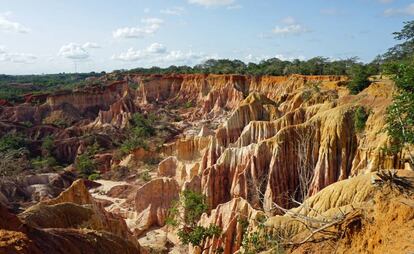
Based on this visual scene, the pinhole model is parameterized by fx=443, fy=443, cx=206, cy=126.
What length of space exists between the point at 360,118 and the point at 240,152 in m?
7.06

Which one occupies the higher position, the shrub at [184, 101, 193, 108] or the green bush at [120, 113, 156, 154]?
the shrub at [184, 101, 193, 108]

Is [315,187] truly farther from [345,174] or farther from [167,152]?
[167,152]

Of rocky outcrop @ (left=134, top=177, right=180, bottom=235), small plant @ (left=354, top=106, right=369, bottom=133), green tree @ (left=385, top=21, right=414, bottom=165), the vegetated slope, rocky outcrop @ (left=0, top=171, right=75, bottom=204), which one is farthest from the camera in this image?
rocky outcrop @ (left=134, top=177, right=180, bottom=235)

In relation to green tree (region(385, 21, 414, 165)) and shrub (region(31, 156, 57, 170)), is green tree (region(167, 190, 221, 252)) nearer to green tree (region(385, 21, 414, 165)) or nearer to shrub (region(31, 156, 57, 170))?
green tree (region(385, 21, 414, 165))

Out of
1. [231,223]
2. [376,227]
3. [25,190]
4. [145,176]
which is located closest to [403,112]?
[376,227]

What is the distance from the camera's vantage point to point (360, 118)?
76.3ft

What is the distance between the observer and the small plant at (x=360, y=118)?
2308cm

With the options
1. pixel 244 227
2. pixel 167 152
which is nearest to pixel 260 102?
pixel 167 152

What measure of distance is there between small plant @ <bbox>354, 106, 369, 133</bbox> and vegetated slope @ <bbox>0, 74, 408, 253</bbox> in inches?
2.3

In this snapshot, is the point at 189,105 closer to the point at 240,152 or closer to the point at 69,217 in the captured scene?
the point at 240,152

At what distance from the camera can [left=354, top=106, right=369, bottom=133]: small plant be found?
23.1 m

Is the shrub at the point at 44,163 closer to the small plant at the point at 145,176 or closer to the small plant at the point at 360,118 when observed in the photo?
the small plant at the point at 145,176

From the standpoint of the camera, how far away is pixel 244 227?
17.6 metres

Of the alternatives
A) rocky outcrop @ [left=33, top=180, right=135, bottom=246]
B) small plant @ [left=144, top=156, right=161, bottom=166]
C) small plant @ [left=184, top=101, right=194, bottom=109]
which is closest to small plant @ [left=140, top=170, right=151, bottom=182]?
small plant @ [left=144, top=156, right=161, bottom=166]
